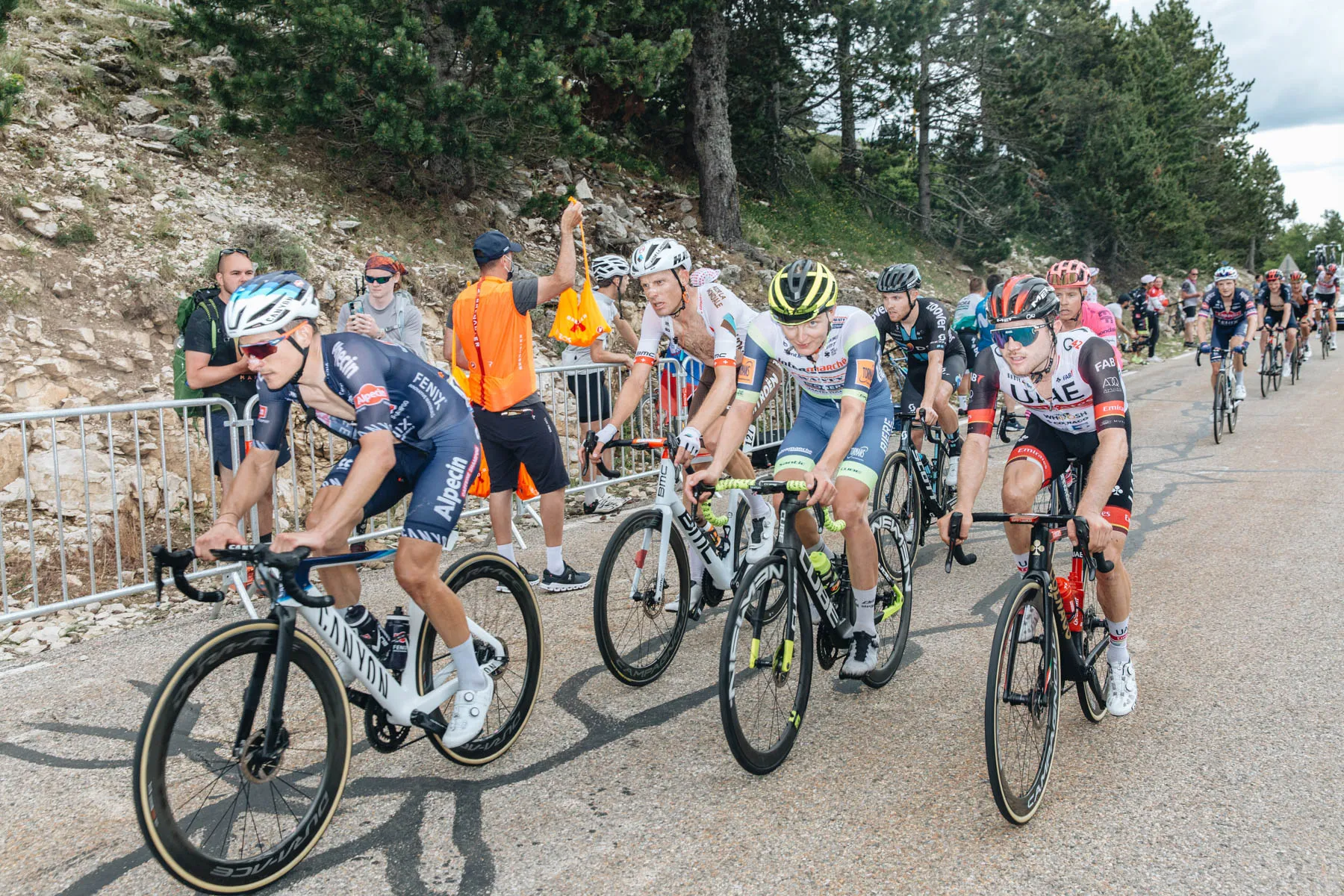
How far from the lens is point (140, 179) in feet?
36.7

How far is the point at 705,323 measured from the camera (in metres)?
5.84

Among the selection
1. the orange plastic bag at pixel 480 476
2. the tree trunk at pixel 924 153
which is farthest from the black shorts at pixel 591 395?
the tree trunk at pixel 924 153

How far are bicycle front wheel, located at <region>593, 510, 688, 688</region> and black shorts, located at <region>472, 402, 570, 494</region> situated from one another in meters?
1.47

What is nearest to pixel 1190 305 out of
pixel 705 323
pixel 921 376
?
pixel 921 376

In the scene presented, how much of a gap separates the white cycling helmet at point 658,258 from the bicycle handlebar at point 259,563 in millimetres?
2931

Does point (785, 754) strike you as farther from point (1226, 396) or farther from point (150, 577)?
point (1226, 396)

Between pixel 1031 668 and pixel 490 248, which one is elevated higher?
pixel 490 248

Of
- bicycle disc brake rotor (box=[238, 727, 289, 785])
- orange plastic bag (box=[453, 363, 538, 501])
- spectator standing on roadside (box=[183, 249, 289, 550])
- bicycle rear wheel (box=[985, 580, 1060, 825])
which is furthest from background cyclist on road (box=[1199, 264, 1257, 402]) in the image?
bicycle disc brake rotor (box=[238, 727, 289, 785])

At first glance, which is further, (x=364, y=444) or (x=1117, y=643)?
(x=1117, y=643)

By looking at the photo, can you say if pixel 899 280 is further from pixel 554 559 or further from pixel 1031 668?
pixel 1031 668

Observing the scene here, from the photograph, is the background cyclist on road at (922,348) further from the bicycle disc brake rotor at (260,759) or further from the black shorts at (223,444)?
the bicycle disc brake rotor at (260,759)

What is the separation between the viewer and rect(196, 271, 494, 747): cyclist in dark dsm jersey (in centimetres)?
323

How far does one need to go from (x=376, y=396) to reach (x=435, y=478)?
1.51 ft

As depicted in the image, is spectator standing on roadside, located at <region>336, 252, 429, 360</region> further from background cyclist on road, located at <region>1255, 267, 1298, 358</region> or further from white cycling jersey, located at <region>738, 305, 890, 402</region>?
background cyclist on road, located at <region>1255, 267, 1298, 358</region>
